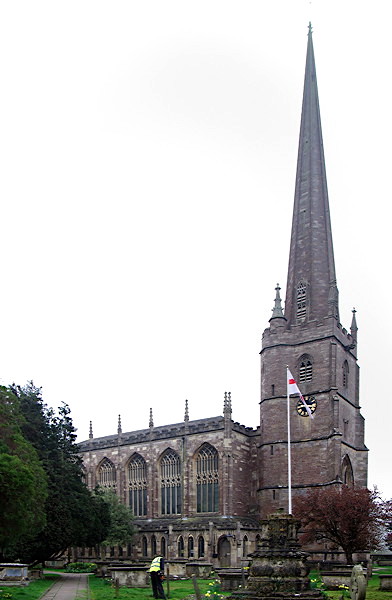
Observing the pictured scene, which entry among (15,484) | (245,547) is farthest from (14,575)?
(245,547)

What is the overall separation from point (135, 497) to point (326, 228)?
Answer: 31.1 meters

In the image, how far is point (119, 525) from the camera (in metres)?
54.1

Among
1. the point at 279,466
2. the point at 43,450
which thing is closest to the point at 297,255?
the point at 279,466

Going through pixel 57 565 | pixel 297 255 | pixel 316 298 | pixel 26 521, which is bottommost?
pixel 57 565

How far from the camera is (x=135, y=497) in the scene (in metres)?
61.5

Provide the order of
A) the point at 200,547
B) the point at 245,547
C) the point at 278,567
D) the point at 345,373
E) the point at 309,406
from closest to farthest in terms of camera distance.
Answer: the point at 278,567
the point at 245,547
the point at 200,547
the point at 309,406
the point at 345,373

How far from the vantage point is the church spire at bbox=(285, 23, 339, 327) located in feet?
179

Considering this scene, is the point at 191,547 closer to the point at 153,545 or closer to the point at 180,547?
the point at 180,547

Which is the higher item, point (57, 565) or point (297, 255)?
point (297, 255)

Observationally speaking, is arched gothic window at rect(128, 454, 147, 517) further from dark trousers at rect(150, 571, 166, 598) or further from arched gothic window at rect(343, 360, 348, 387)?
dark trousers at rect(150, 571, 166, 598)

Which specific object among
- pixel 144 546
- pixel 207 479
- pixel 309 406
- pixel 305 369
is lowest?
pixel 144 546

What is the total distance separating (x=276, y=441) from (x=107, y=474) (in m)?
21.6

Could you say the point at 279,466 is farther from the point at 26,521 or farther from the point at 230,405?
the point at 26,521

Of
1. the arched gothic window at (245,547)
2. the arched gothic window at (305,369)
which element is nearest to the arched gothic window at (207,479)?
the arched gothic window at (245,547)
